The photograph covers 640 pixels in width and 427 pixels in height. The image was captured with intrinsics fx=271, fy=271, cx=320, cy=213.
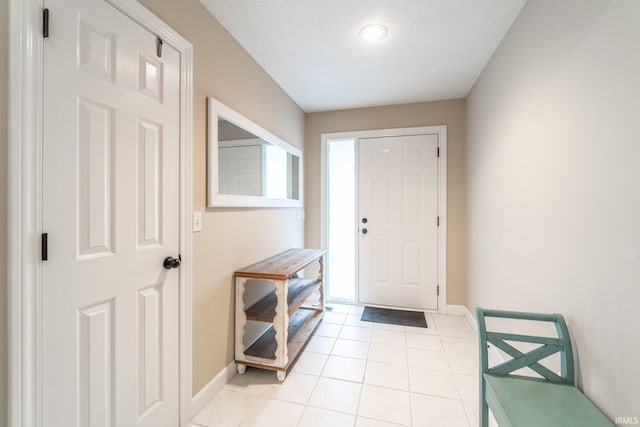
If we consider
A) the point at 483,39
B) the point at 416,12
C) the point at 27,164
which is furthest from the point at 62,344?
the point at 483,39

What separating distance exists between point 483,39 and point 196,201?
2270 millimetres

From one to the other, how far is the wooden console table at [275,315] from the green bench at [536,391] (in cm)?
118

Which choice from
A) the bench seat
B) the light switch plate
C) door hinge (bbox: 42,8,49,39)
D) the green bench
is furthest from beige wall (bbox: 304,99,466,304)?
door hinge (bbox: 42,8,49,39)

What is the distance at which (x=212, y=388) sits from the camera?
1712mm

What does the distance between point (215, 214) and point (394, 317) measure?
Result: 225cm

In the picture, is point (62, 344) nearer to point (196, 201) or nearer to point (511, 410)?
point (196, 201)

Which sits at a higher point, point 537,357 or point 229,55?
Result: point 229,55

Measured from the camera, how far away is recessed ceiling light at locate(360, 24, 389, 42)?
5.97ft

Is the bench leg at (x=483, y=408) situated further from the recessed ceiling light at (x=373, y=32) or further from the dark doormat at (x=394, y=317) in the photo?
the recessed ceiling light at (x=373, y=32)

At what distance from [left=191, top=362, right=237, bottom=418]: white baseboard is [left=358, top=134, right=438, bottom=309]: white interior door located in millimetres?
1850

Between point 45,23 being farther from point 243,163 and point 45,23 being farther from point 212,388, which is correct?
point 212,388

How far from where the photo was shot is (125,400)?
46.2 inches

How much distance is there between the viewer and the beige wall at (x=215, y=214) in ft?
5.18
